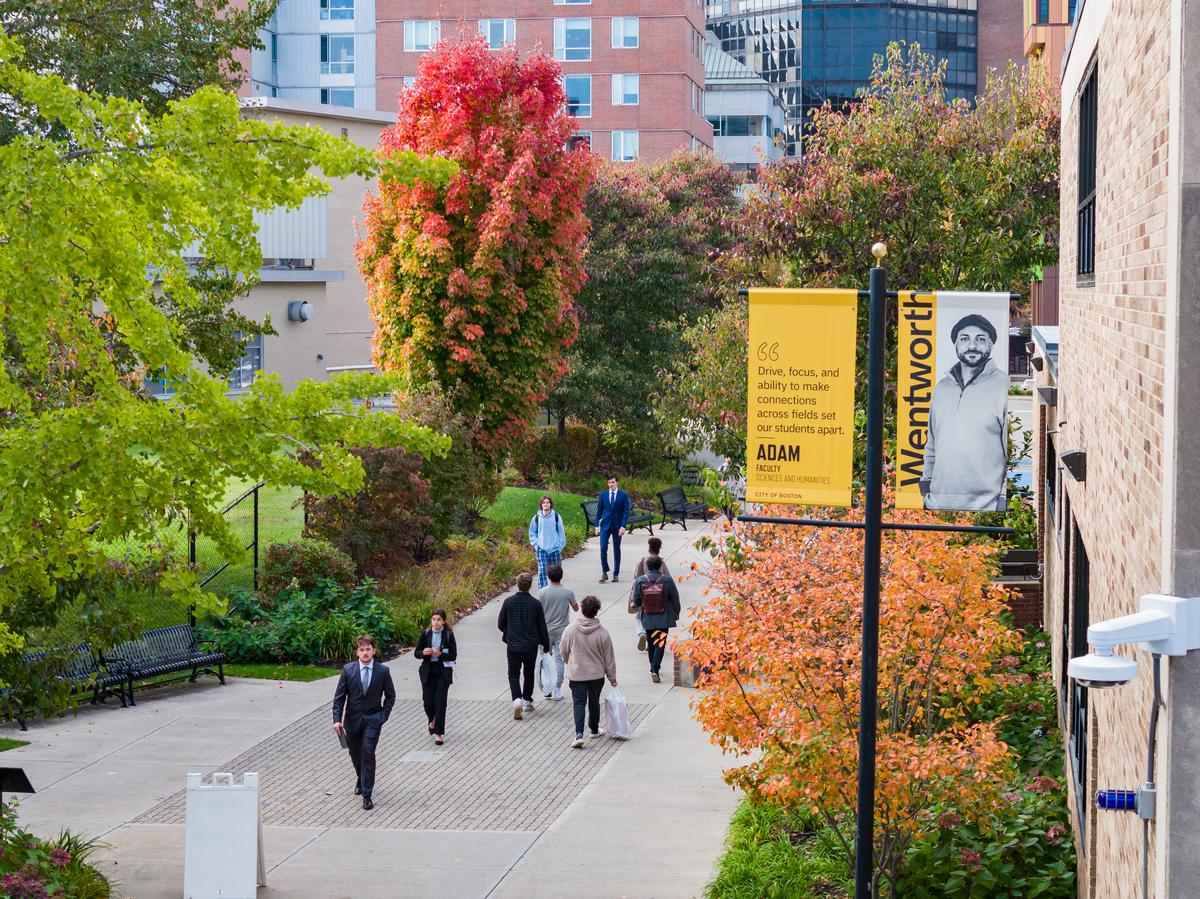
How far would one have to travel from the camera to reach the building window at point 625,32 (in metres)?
72.5

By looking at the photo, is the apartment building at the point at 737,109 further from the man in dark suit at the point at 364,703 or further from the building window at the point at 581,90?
the man in dark suit at the point at 364,703

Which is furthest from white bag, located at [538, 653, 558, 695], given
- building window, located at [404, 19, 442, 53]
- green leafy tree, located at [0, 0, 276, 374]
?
building window, located at [404, 19, 442, 53]

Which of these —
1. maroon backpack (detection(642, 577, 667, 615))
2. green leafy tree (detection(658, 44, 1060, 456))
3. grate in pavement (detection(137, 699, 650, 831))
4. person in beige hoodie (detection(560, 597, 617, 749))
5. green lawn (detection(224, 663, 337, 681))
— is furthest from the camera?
green leafy tree (detection(658, 44, 1060, 456))

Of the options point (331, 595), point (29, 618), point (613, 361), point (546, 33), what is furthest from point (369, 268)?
point (546, 33)

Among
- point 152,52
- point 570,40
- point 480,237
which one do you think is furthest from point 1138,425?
point 570,40

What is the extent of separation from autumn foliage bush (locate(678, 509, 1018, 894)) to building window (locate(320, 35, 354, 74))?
9032 centimetres

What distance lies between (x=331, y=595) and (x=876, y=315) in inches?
497

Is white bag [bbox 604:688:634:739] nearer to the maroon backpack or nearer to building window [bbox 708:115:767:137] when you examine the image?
the maroon backpack

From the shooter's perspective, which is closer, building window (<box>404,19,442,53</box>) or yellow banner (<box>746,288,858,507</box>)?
yellow banner (<box>746,288,858,507</box>)

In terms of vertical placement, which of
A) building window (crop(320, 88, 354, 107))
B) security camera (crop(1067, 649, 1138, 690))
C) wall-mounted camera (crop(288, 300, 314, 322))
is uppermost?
building window (crop(320, 88, 354, 107))

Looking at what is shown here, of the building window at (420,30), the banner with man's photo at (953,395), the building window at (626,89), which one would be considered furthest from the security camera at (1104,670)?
the building window at (420,30)

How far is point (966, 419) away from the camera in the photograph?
24.8 feet

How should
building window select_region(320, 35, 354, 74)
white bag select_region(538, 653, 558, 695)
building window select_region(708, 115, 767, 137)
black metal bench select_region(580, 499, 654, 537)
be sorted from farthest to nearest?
building window select_region(708, 115, 767, 137)
building window select_region(320, 35, 354, 74)
black metal bench select_region(580, 499, 654, 537)
white bag select_region(538, 653, 558, 695)

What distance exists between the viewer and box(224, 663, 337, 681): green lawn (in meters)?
17.2
